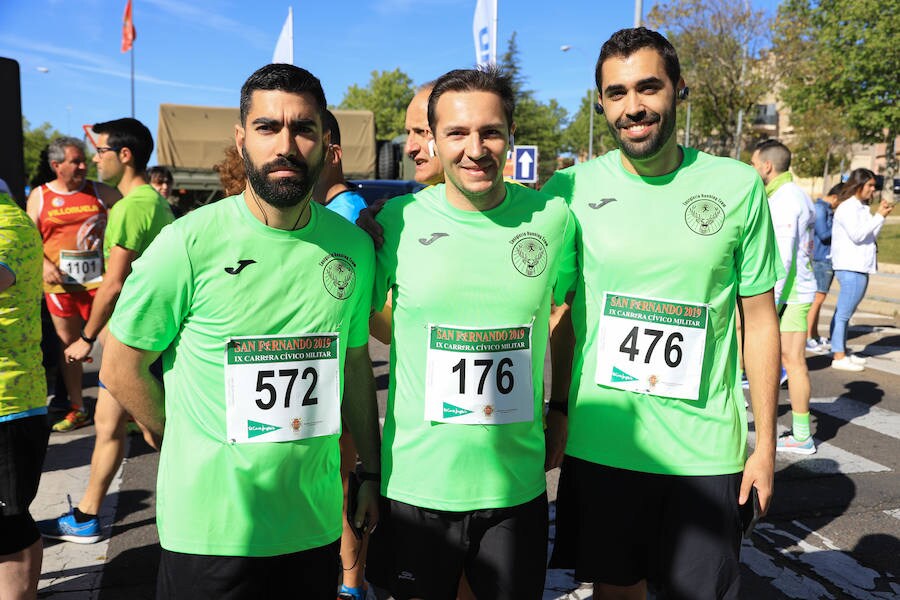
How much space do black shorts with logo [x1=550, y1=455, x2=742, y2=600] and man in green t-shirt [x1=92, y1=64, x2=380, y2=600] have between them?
2.97 ft

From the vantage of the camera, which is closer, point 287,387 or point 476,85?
point 287,387

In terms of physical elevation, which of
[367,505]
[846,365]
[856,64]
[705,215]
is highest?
[856,64]

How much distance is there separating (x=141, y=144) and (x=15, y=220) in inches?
81.9

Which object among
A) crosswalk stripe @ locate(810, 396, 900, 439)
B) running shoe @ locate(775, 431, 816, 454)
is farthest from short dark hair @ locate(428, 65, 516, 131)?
crosswalk stripe @ locate(810, 396, 900, 439)

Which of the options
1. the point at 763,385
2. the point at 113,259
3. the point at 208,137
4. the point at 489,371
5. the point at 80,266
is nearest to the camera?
the point at 489,371

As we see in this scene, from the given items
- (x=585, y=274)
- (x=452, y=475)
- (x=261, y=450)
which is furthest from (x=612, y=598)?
(x=261, y=450)

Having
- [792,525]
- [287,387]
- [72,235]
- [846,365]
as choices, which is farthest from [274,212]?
[846,365]

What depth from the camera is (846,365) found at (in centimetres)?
836

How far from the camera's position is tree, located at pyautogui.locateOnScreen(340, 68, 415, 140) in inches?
2308

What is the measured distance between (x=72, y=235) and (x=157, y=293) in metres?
4.41

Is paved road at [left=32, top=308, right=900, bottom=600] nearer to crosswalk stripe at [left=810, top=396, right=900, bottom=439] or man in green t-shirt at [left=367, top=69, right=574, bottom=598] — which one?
crosswalk stripe at [left=810, top=396, right=900, bottom=439]

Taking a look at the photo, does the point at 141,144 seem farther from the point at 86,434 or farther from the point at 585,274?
the point at 585,274

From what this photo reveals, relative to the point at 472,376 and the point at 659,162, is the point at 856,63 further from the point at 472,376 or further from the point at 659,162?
the point at 472,376

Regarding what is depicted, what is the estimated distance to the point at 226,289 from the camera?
2035 millimetres
